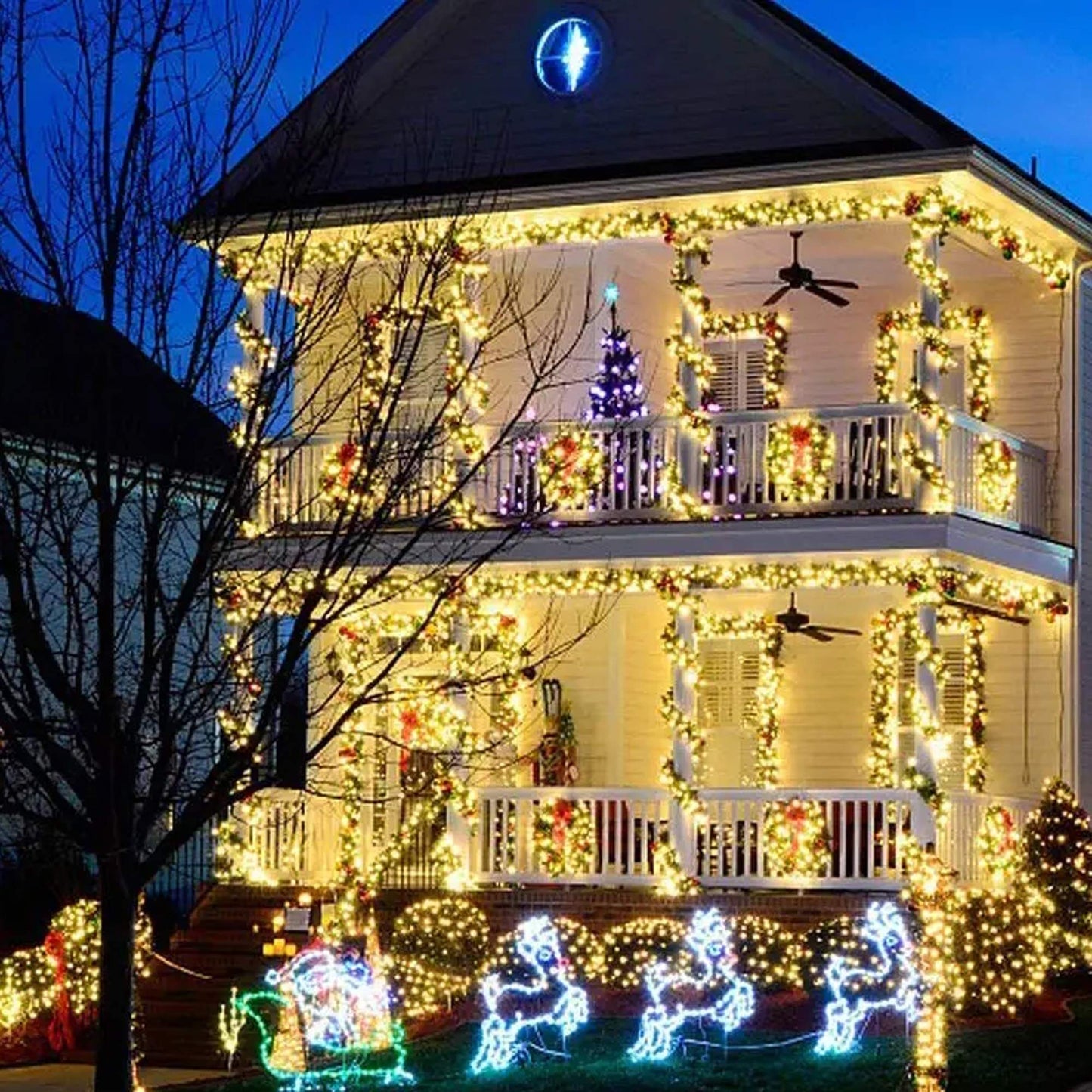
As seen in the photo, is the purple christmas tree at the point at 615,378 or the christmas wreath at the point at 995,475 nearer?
the christmas wreath at the point at 995,475

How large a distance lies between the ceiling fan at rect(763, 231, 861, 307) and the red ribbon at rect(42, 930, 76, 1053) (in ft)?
29.6

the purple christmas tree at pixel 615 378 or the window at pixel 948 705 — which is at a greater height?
the purple christmas tree at pixel 615 378

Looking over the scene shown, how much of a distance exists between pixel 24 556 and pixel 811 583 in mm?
12464

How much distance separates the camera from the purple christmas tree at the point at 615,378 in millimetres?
25016

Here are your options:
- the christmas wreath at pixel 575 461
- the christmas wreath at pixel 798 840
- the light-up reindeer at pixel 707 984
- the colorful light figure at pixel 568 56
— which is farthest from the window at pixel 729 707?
the colorful light figure at pixel 568 56

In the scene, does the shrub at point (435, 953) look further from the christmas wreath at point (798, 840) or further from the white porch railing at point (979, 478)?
the white porch railing at point (979, 478)

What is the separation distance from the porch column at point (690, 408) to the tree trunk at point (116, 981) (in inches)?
469

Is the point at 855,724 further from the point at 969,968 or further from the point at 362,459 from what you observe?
the point at 362,459

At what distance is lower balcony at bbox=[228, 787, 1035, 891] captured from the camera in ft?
76.6

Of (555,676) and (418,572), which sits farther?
(555,676)

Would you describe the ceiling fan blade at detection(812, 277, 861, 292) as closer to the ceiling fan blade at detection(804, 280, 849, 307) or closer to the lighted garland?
the ceiling fan blade at detection(804, 280, 849, 307)

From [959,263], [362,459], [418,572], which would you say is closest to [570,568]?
[418,572]

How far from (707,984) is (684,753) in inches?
91.4

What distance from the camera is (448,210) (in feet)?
67.1
